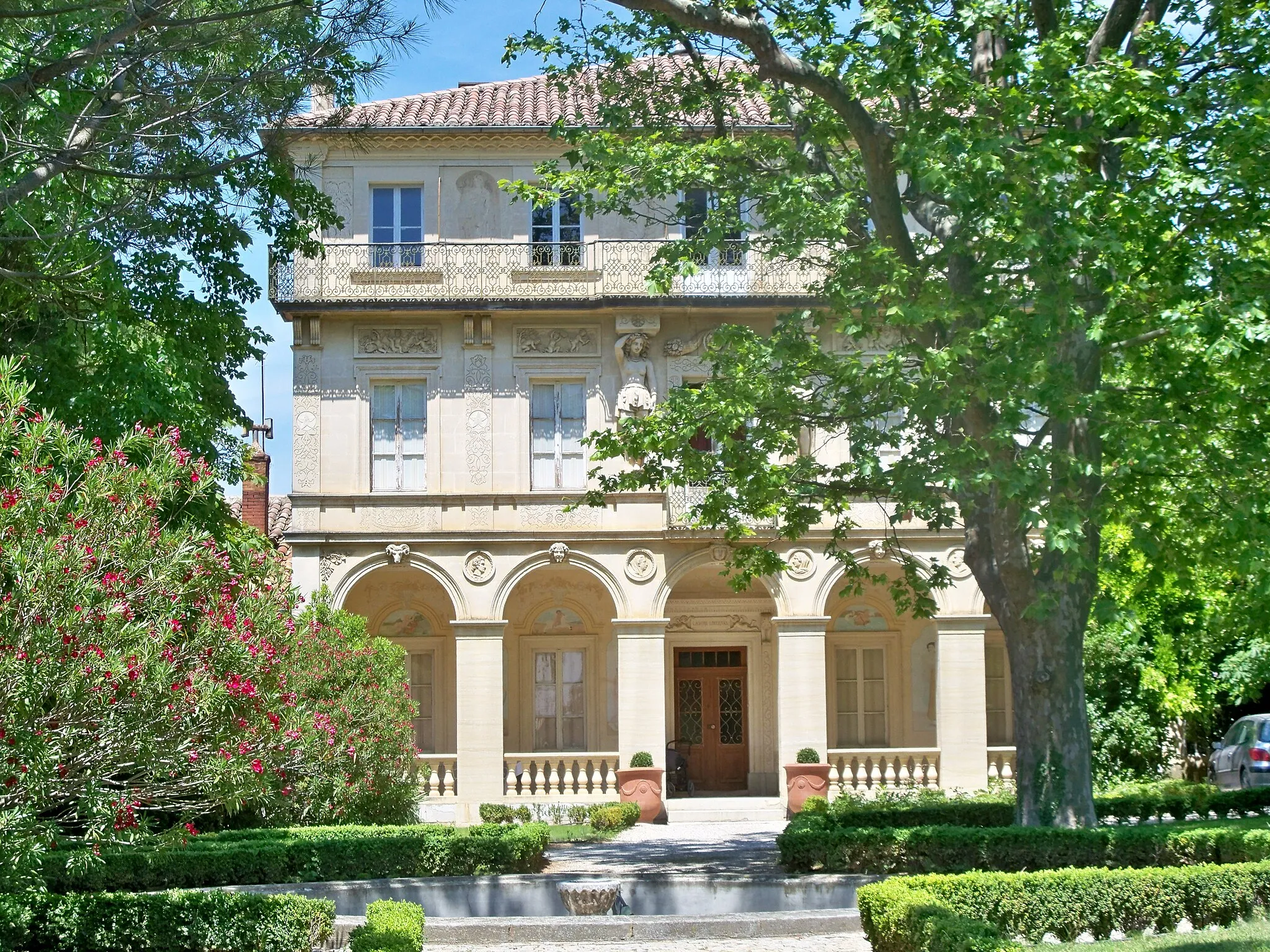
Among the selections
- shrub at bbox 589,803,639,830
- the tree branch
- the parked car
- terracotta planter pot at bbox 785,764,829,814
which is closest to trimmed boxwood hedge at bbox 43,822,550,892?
shrub at bbox 589,803,639,830

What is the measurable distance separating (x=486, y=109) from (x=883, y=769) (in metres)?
14.9

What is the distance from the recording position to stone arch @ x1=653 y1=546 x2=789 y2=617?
95.8 ft

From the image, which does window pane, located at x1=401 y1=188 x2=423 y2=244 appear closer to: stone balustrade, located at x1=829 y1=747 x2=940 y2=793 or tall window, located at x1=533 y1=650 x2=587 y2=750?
tall window, located at x1=533 y1=650 x2=587 y2=750

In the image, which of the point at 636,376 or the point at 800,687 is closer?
the point at 800,687

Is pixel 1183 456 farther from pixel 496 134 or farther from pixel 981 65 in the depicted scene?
pixel 496 134

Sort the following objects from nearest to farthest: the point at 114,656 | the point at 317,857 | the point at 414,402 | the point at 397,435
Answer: the point at 114,656 → the point at 317,857 → the point at 397,435 → the point at 414,402

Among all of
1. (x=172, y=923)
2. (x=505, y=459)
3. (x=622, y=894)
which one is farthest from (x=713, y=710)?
(x=172, y=923)

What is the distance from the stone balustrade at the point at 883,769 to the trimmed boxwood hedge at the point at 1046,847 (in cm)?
1136

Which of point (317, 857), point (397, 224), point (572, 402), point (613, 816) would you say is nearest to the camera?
point (317, 857)

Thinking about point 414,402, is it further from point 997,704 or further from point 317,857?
point 317,857

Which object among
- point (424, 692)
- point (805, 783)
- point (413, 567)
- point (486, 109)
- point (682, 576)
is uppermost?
point (486, 109)

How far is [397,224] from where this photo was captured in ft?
99.3

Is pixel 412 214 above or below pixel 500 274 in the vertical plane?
above

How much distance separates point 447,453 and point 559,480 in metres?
2.20
